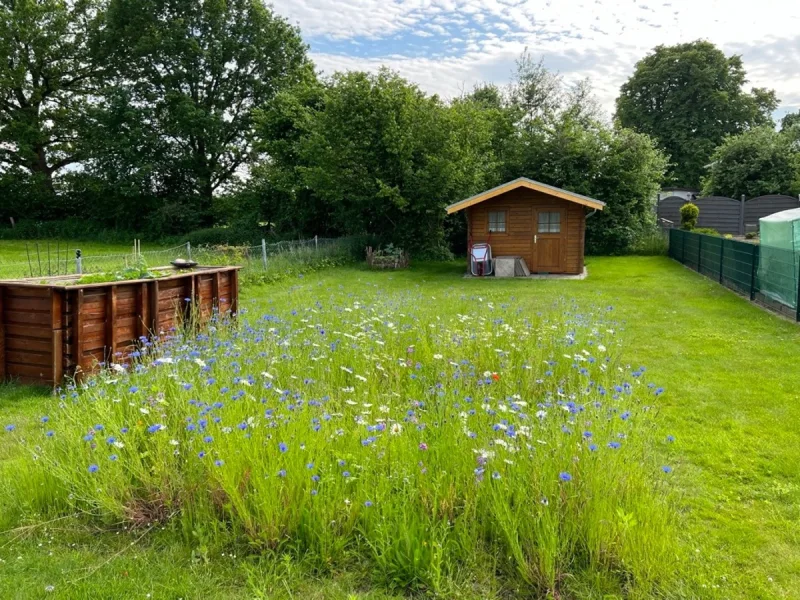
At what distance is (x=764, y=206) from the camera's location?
23656 millimetres

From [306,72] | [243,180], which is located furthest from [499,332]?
[243,180]

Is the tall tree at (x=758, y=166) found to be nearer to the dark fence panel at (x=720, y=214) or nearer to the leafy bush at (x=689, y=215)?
the dark fence panel at (x=720, y=214)

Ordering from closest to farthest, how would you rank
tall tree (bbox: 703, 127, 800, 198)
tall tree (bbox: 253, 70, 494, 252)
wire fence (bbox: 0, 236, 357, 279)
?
wire fence (bbox: 0, 236, 357, 279) < tall tree (bbox: 253, 70, 494, 252) < tall tree (bbox: 703, 127, 800, 198)

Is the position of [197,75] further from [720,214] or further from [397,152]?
[720,214]

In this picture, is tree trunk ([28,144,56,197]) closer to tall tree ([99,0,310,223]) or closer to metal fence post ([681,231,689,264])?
tall tree ([99,0,310,223])

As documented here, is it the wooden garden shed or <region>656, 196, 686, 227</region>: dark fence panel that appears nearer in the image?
the wooden garden shed

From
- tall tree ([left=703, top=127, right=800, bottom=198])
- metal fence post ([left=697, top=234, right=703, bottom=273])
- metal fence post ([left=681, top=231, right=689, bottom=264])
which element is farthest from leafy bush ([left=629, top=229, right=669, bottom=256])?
tall tree ([left=703, top=127, right=800, bottom=198])

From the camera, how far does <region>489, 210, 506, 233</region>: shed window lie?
1570 centimetres

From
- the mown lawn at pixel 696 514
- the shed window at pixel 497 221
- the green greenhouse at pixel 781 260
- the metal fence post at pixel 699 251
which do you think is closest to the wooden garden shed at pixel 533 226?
the shed window at pixel 497 221

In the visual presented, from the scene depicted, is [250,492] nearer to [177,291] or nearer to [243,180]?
[177,291]

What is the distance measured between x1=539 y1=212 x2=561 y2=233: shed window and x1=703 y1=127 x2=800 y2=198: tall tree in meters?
Answer: 16.4

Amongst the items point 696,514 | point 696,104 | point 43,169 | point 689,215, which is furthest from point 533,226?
point 696,104

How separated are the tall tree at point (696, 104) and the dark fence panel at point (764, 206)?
15.2m

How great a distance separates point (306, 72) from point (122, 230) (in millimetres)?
12723
